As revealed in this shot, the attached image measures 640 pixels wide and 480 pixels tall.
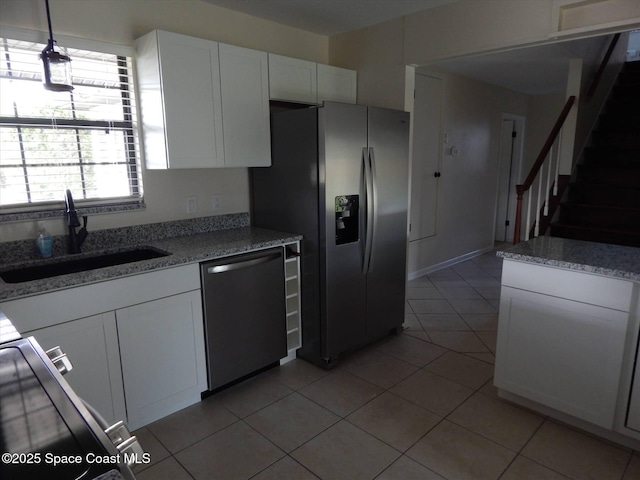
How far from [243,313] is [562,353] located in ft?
5.74

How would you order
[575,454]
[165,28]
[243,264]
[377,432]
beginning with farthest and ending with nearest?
[165,28]
[243,264]
[377,432]
[575,454]

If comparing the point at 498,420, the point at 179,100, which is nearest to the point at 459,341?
the point at 498,420

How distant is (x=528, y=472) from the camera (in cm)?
190

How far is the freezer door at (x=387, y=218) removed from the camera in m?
2.84

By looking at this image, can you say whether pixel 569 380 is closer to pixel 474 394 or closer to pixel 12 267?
pixel 474 394

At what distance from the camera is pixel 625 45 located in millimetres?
5008

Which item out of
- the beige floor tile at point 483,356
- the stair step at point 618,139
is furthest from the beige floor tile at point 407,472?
the stair step at point 618,139

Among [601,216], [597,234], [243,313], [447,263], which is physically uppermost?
[601,216]

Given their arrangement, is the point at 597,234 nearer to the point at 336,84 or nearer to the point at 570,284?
the point at 570,284

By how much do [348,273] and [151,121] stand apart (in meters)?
1.55

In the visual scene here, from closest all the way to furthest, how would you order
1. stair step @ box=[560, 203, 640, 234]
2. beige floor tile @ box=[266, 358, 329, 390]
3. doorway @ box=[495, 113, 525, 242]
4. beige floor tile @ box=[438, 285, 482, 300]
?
beige floor tile @ box=[266, 358, 329, 390] → stair step @ box=[560, 203, 640, 234] → beige floor tile @ box=[438, 285, 482, 300] → doorway @ box=[495, 113, 525, 242]

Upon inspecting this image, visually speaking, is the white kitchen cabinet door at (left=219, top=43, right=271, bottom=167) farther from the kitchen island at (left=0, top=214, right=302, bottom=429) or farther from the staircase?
the staircase

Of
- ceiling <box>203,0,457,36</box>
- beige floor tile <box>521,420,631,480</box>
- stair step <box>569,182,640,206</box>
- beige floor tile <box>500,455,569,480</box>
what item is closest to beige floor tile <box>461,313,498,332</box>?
beige floor tile <box>521,420,631,480</box>

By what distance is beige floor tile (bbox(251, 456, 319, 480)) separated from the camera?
188cm
